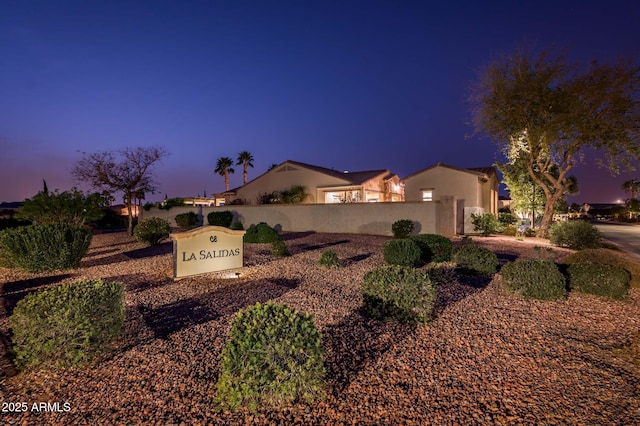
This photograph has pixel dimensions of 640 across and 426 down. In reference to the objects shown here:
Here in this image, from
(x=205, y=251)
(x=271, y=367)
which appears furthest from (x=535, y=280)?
(x=205, y=251)

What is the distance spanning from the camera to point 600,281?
6.65 metres

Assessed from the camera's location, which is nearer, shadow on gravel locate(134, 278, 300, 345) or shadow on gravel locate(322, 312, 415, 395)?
shadow on gravel locate(322, 312, 415, 395)

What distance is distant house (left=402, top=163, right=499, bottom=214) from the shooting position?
2671cm

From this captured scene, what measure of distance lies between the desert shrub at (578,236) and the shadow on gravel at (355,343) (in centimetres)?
1304

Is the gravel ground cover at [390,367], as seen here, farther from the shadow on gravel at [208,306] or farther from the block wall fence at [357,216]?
the block wall fence at [357,216]

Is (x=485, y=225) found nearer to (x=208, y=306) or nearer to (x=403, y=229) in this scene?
(x=403, y=229)

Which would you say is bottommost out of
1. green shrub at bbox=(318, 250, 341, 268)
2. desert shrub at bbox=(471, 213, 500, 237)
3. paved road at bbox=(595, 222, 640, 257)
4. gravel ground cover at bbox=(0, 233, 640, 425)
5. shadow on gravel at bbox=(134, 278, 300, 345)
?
paved road at bbox=(595, 222, 640, 257)

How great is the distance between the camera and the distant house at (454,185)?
1052 inches

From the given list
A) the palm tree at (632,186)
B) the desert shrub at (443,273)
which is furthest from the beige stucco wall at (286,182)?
the palm tree at (632,186)

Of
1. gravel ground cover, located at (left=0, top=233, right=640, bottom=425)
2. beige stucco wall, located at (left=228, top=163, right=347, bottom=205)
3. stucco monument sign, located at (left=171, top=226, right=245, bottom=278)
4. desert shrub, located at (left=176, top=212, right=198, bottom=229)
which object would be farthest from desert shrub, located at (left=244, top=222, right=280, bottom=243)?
beige stucco wall, located at (left=228, top=163, right=347, bottom=205)

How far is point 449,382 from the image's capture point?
3.46 meters

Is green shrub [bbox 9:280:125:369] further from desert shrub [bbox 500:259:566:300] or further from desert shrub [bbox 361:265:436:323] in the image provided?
desert shrub [bbox 500:259:566:300]

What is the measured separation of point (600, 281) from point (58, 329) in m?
9.17

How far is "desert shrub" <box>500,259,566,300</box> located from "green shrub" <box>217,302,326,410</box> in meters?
5.27
